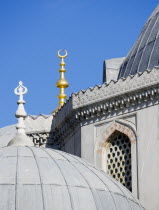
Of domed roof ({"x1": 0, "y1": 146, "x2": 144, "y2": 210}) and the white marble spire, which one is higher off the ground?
the white marble spire

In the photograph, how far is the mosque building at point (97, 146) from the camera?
67.7 feet

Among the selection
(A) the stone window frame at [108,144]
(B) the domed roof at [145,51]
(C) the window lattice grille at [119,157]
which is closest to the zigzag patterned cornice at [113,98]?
(A) the stone window frame at [108,144]

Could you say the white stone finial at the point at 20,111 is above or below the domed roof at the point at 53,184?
above

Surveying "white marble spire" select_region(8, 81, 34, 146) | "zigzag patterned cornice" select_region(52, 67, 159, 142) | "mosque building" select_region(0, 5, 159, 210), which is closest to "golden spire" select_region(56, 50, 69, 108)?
"mosque building" select_region(0, 5, 159, 210)

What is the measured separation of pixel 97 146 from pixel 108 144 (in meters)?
0.25

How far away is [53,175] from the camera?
2098cm

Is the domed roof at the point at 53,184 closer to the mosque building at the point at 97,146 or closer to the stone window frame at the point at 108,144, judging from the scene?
the mosque building at the point at 97,146

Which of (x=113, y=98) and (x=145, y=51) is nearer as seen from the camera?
(x=113, y=98)

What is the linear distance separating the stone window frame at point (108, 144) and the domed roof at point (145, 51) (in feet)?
5.72

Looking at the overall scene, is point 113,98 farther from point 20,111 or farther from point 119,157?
point 20,111

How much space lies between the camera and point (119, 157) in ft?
90.5

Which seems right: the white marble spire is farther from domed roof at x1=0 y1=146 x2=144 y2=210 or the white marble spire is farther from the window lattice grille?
the window lattice grille

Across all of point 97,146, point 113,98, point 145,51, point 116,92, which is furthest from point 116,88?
point 145,51

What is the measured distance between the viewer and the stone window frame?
88.4ft
